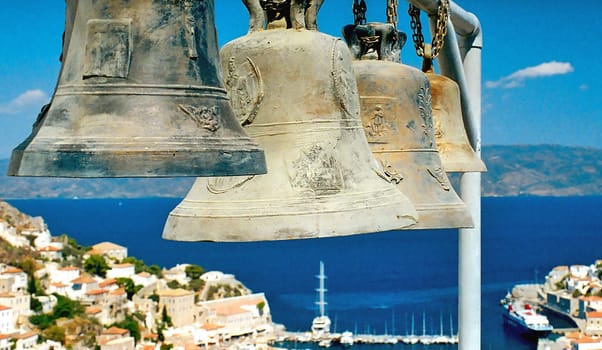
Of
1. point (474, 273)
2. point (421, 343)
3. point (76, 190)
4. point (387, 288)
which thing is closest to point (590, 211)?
point (387, 288)

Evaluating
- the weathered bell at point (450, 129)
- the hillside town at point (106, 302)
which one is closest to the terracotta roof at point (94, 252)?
the hillside town at point (106, 302)

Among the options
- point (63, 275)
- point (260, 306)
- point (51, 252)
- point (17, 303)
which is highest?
point (51, 252)

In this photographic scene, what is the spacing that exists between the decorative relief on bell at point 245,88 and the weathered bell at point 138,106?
34cm

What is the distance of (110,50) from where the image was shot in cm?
124

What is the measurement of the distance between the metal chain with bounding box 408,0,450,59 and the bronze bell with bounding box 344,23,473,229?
0.10 meters

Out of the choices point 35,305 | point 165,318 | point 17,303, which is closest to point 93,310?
point 35,305

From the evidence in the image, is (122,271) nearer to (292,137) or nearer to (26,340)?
(26,340)

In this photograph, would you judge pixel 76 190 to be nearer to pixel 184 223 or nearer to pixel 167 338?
pixel 167 338

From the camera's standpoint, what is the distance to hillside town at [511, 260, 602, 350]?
38.0 metres

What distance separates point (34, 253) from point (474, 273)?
1542 inches

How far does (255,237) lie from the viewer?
152 centimetres

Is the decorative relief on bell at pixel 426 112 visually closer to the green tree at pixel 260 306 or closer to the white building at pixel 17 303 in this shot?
the white building at pixel 17 303

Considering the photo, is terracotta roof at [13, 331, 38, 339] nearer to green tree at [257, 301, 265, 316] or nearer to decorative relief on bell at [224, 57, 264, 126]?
green tree at [257, 301, 265, 316]

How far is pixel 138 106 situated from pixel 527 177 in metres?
171
